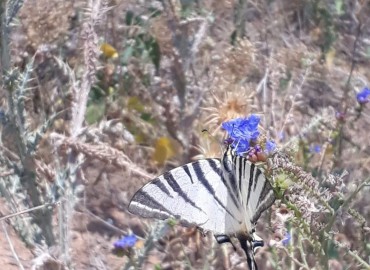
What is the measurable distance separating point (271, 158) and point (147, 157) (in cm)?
175

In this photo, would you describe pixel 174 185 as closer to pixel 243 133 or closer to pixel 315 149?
pixel 243 133

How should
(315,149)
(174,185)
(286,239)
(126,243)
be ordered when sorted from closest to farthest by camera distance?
(174,185) < (286,239) < (126,243) < (315,149)

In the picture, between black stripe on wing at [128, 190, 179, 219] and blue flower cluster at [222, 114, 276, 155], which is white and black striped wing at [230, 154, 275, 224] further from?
black stripe on wing at [128, 190, 179, 219]

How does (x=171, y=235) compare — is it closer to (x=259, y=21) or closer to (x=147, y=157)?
(x=147, y=157)

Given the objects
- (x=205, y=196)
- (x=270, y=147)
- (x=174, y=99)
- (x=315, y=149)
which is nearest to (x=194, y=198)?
(x=205, y=196)

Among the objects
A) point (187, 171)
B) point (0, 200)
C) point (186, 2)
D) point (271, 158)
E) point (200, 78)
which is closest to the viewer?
point (271, 158)

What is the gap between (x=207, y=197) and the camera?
A: 73.7 inches

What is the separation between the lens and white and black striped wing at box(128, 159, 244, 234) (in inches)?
71.6

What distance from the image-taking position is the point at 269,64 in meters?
3.47

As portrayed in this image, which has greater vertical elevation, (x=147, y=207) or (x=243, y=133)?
(x=243, y=133)

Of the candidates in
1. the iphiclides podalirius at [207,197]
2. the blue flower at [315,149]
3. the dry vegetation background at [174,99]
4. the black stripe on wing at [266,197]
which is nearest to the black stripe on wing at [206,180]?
the iphiclides podalirius at [207,197]

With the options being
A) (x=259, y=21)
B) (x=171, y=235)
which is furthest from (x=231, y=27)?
(x=171, y=235)

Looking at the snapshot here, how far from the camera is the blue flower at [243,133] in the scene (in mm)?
1787

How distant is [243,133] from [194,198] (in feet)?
0.63
